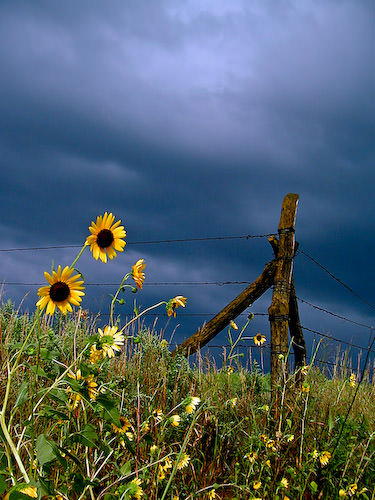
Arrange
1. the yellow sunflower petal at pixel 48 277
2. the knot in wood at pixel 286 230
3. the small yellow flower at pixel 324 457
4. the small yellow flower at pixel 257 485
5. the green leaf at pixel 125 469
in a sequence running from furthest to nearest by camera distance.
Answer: the knot in wood at pixel 286 230 < the small yellow flower at pixel 324 457 < the small yellow flower at pixel 257 485 < the green leaf at pixel 125 469 < the yellow sunflower petal at pixel 48 277

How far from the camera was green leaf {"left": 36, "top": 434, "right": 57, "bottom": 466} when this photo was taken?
1.54 metres

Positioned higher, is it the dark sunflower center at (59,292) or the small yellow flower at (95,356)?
the dark sunflower center at (59,292)

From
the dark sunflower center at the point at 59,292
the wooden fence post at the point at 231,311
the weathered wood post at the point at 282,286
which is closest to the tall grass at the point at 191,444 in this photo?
the dark sunflower center at the point at 59,292

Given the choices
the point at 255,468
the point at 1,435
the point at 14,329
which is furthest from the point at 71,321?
the point at 1,435

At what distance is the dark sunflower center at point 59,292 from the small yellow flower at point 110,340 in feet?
0.62

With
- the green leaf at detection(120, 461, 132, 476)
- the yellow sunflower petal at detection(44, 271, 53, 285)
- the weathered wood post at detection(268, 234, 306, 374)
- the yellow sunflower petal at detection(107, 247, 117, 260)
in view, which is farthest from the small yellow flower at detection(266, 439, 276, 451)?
the weathered wood post at detection(268, 234, 306, 374)

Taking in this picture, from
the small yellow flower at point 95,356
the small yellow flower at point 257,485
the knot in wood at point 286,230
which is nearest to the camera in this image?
the small yellow flower at point 95,356

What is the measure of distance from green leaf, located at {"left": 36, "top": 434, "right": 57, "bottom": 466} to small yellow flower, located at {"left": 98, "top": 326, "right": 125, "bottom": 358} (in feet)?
1.48

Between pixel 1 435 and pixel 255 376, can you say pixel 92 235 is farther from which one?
pixel 255 376

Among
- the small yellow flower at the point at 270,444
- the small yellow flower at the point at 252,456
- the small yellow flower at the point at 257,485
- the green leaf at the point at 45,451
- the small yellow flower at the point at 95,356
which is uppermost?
the small yellow flower at the point at 95,356

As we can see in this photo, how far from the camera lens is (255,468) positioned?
329cm

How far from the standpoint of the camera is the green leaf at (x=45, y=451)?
154cm

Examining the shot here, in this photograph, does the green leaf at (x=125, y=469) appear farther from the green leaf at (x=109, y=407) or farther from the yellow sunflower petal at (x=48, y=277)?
the yellow sunflower petal at (x=48, y=277)

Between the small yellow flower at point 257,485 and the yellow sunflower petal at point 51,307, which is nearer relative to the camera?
the yellow sunflower petal at point 51,307
